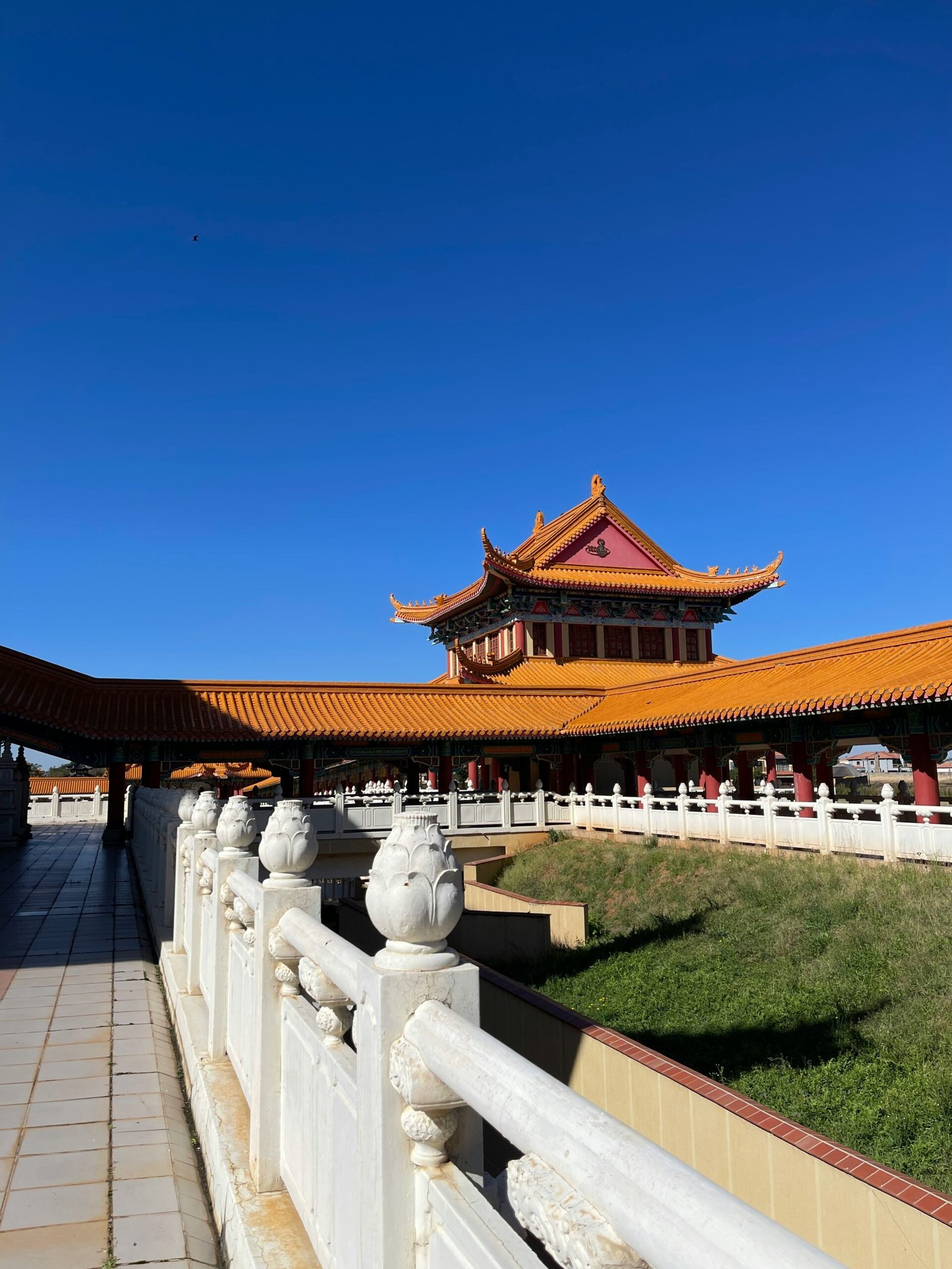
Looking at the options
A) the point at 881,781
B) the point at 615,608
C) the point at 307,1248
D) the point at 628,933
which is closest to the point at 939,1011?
the point at 628,933

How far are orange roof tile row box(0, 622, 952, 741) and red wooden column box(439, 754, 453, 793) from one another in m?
0.91

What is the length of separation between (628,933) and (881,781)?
1150 inches

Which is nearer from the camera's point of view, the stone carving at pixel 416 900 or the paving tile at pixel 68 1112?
the stone carving at pixel 416 900

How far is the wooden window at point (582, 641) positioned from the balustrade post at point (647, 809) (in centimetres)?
1024

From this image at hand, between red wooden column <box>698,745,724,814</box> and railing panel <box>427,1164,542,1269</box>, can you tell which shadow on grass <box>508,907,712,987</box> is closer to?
red wooden column <box>698,745,724,814</box>

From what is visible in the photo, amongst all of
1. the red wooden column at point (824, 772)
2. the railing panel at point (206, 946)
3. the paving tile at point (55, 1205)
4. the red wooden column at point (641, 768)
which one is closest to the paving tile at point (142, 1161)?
the paving tile at point (55, 1205)

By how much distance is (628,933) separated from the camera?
14977mm

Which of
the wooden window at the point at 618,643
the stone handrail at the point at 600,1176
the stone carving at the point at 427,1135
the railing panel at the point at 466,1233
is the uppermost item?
the wooden window at the point at 618,643

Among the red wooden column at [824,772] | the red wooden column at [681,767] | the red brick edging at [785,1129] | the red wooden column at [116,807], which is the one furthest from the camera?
the red wooden column at [681,767]

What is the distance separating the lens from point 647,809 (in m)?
18.4

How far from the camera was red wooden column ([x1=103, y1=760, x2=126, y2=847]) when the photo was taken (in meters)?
18.8

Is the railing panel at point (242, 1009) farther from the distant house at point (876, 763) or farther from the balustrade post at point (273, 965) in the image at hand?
the distant house at point (876, 763)

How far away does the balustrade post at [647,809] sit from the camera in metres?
18.2

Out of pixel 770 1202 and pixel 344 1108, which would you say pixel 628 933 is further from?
pixel 344 1108
